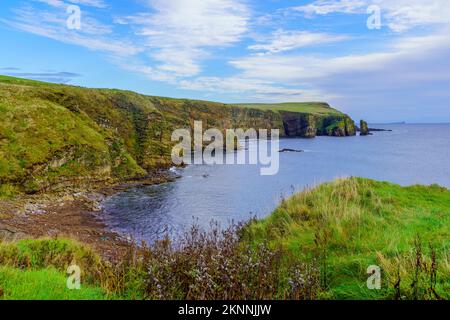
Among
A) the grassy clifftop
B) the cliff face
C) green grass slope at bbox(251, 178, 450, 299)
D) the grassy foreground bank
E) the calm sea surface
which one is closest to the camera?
the grassy foreground bank

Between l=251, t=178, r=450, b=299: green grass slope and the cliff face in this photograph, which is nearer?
l=251, t=178, r=450, b=299: green grass slope

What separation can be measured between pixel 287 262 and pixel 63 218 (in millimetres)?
24161

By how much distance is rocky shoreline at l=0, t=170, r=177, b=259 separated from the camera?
67.1 ft

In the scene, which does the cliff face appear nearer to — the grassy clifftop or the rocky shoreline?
the grassy clifftop

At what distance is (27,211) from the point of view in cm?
2720

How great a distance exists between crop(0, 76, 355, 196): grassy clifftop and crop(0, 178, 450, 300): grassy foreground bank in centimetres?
2907

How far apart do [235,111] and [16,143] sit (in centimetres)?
10388

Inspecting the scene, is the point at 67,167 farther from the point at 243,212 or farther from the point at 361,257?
the point at 361,257

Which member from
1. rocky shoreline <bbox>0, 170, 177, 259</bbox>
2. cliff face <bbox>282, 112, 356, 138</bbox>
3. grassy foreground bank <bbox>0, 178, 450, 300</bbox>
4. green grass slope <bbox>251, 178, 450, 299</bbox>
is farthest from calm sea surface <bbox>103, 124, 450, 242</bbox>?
cliff face <bbox>282, 112, 356, 138</bbox>

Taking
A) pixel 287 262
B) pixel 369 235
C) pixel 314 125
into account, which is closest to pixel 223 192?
pixel 369 235

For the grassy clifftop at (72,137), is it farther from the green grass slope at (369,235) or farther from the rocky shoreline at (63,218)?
the green grass slope at (369,235)

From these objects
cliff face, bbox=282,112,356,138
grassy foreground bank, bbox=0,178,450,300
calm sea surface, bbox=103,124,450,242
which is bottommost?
calm sea surface, bbox=103,124,450,242

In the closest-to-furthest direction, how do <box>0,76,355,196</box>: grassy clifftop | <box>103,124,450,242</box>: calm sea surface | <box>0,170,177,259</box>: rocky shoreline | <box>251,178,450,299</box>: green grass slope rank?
1. <box>251,178,450,299</box>: green grass slope
2. <box>0,170,177,259</box>: rocky shoreline
3. <box>103,124,450,242</box>: calm sea surface
4. <box>0,76,355,196</box>: grassy clifftop
